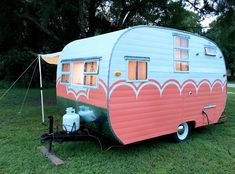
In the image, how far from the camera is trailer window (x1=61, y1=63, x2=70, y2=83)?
242 inches

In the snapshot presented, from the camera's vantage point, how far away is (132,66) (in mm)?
4895

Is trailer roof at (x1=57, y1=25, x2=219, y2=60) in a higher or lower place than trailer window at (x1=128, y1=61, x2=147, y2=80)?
higher

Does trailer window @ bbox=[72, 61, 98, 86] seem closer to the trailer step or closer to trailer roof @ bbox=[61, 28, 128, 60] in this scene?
trailer roof @ bbox=[61, 28, 128, 60]

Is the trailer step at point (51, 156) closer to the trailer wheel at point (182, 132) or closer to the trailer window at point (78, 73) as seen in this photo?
the trailer window at point (78, 73)

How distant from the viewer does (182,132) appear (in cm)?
616

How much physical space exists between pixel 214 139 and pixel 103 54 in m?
3.74

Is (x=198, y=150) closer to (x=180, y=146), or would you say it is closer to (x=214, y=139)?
(x=180, y=146)

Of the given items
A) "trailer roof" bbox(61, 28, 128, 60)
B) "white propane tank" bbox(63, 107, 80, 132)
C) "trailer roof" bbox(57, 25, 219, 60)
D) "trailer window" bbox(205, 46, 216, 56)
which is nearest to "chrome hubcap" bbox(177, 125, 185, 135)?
"trailer window" bbox(205, 46, 216, 56)

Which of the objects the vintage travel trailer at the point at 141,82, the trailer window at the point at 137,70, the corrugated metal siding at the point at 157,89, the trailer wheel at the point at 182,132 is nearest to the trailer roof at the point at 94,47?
the vintage travel trailer at the point at 141,82

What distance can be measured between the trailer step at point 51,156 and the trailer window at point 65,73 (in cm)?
172

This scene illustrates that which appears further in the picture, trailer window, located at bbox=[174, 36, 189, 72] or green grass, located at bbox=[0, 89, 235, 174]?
trailer window, located at bbox=[174, 36, 189, 72]

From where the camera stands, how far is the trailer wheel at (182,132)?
595 cm

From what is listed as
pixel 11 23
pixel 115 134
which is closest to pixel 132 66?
pixel 115 134

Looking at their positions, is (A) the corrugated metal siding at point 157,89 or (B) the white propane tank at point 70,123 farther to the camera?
(B) the white propane tank at point 70,123
